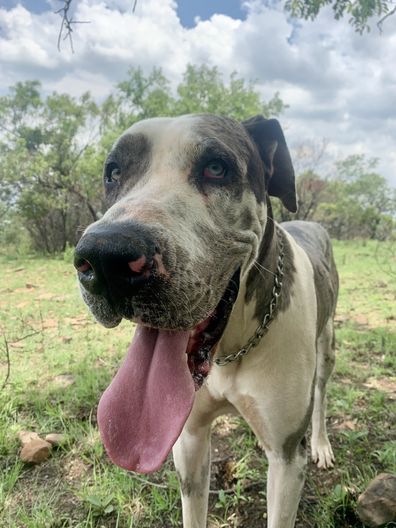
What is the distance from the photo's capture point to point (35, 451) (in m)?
2.87

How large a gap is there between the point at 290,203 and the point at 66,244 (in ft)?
55.8

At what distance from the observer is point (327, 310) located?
3.05 m

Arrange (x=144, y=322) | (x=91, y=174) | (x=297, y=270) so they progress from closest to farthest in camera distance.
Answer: (x=144, y=322)
(x=297, y=270)
(x=91, y=174)

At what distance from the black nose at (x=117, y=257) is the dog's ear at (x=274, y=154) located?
1.11 metres

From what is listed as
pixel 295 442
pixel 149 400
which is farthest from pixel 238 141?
pixel 295 442

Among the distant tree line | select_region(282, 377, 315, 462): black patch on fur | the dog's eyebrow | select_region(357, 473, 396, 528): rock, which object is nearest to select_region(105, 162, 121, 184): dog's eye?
the dog's eyebrow

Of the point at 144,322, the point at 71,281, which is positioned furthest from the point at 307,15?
the point at 71,281

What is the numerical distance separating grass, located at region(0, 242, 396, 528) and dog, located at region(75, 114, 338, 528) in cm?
47

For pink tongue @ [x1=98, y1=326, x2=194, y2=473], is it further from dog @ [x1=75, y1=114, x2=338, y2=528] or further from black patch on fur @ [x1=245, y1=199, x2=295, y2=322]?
black patch on fur @ [x1=245, y1=199, x2=295, y2=322]

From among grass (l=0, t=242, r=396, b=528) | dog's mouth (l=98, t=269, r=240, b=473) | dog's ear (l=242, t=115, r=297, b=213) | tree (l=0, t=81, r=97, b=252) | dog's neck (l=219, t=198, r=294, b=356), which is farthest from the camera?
tree (l=0, t=81, r=97, b=252)

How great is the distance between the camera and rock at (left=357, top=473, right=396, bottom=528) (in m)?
2.21

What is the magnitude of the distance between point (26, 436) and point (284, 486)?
1895 millimetres

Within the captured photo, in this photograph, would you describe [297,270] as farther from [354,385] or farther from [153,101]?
[153,101]

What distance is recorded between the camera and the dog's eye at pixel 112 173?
1.94 meters
